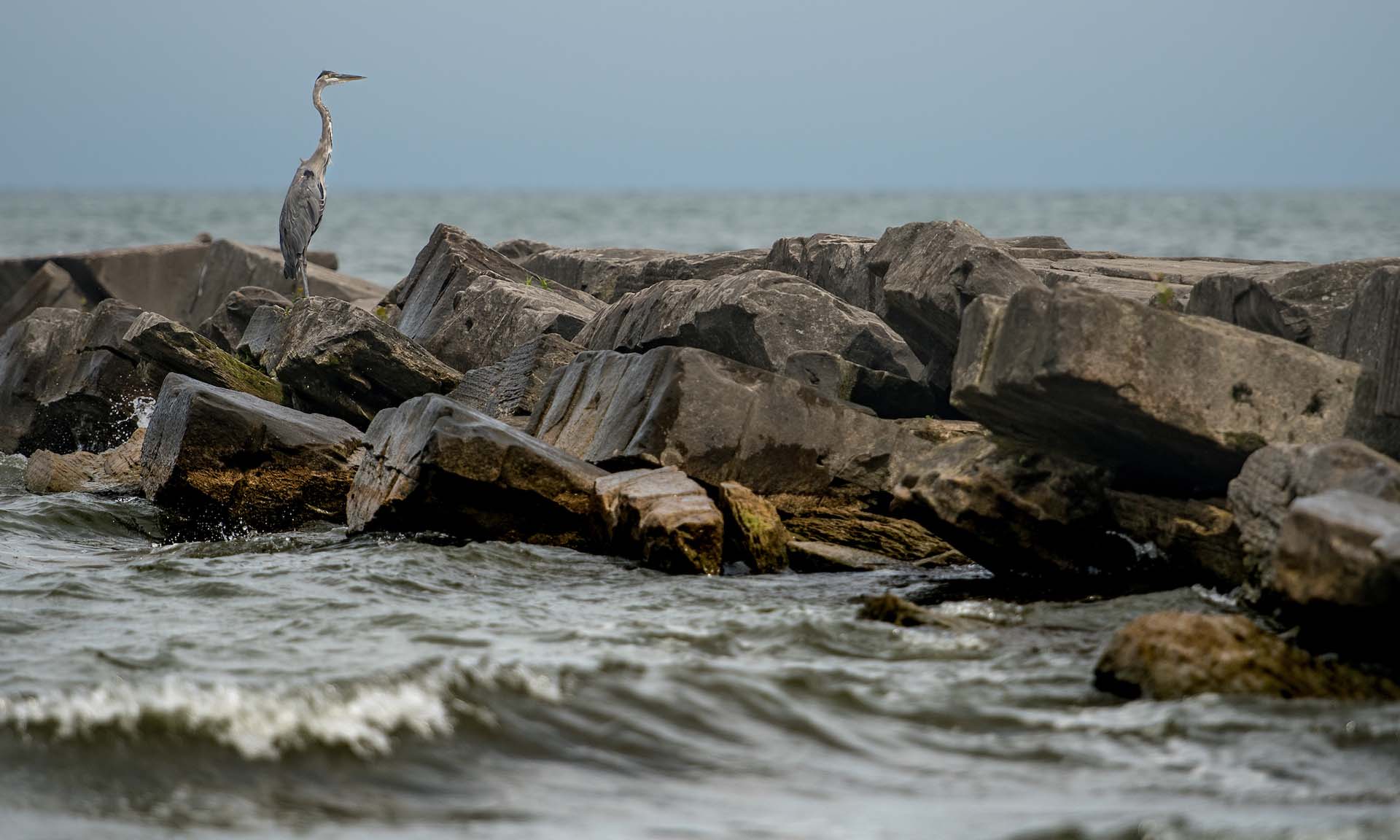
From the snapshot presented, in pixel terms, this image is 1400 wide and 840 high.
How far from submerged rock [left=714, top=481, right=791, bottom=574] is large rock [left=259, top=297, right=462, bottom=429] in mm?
4183

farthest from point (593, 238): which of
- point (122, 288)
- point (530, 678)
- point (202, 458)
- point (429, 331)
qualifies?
point (530, 678)

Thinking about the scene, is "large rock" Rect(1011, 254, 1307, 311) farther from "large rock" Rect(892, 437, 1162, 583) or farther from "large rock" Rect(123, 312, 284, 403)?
"large rock" Rect(123, 312, 284, 403)

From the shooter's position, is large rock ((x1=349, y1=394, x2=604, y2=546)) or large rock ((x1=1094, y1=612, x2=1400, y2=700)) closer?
large rock ((x1=1094, y1=612, x2=1400, y2=700))

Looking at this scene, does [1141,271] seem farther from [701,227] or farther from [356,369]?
[701,227]

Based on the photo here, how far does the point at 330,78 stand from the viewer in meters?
20.1

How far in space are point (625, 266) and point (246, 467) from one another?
633 cm

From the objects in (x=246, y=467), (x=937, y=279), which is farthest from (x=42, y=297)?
(x=937, y=279)

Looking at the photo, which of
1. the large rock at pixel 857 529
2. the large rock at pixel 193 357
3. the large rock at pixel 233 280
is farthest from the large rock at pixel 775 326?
the large rock at pixel 233 280

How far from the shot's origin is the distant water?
4472 centimetres

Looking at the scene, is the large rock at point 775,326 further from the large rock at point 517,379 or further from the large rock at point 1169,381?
the large rock at point 1169,381

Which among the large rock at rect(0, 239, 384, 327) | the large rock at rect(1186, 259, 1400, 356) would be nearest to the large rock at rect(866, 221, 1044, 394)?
the large rock at rect(1186, 259, 1400, 356)

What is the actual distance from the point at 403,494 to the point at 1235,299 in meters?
5.17

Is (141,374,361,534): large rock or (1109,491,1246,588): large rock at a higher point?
(1109,491,1246,588): large rock

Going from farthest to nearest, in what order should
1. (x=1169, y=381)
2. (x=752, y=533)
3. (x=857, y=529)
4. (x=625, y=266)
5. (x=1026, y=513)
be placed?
1. (x=625, y=266)
2. (x=857, y=529)
3. (x=752, y=533)
4. (x=1026, y=513)
5. (x=1169, y=381)
